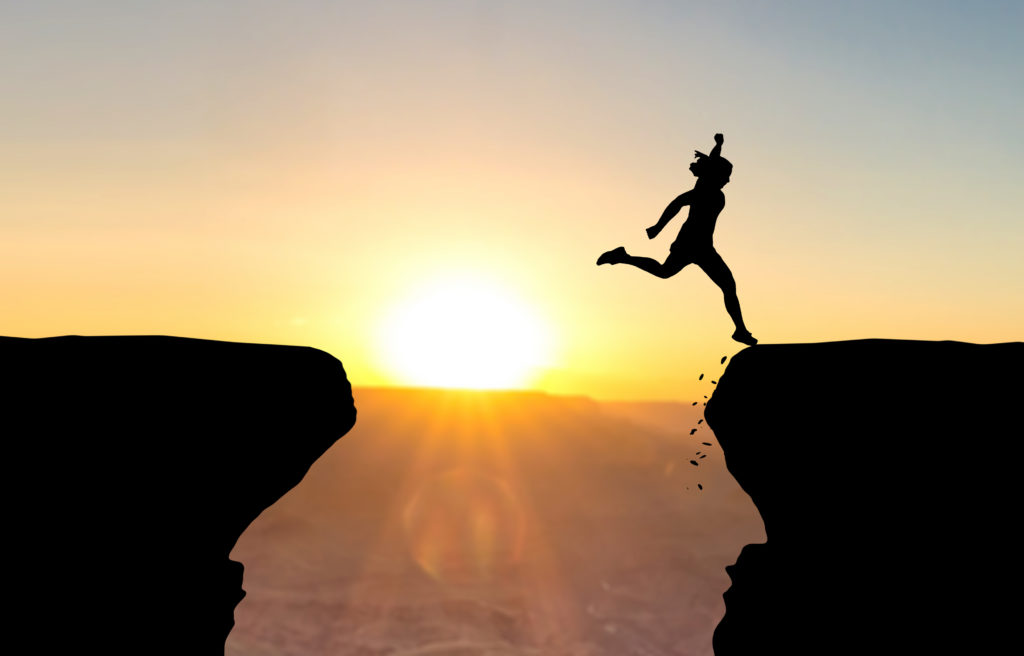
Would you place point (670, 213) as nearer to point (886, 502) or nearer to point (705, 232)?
point (705, 232)

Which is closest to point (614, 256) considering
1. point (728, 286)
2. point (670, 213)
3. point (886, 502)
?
point (670, 213)

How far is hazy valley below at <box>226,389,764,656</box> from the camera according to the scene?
318ft

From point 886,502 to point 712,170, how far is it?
4.83 m

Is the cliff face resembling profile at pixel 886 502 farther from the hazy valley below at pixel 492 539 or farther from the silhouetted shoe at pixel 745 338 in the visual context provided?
the hazy valley below at pixel 492 539

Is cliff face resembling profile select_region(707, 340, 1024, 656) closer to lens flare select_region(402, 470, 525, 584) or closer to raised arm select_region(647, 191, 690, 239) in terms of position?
raised arm select_region(647, 191, 690, 239)

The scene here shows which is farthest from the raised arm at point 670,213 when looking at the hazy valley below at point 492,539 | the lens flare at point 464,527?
the lens flare at point 464,527

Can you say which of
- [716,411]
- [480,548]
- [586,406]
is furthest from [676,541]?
[716,411]

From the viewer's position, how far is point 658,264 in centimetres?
1285

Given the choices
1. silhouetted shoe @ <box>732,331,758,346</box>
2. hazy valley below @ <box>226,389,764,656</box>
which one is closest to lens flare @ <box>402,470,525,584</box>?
hazy valley below @ <box>226,389,764,656</box>

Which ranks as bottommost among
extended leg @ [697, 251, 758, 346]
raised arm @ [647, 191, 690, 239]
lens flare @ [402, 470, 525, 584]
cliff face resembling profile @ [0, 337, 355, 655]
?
lens flare @ [402, 470, 525, 584]

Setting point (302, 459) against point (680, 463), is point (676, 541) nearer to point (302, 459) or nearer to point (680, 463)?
point (680, 463)

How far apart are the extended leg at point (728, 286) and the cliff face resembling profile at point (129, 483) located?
608cm

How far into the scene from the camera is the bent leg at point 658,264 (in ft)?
41.8

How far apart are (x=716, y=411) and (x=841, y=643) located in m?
3.58
